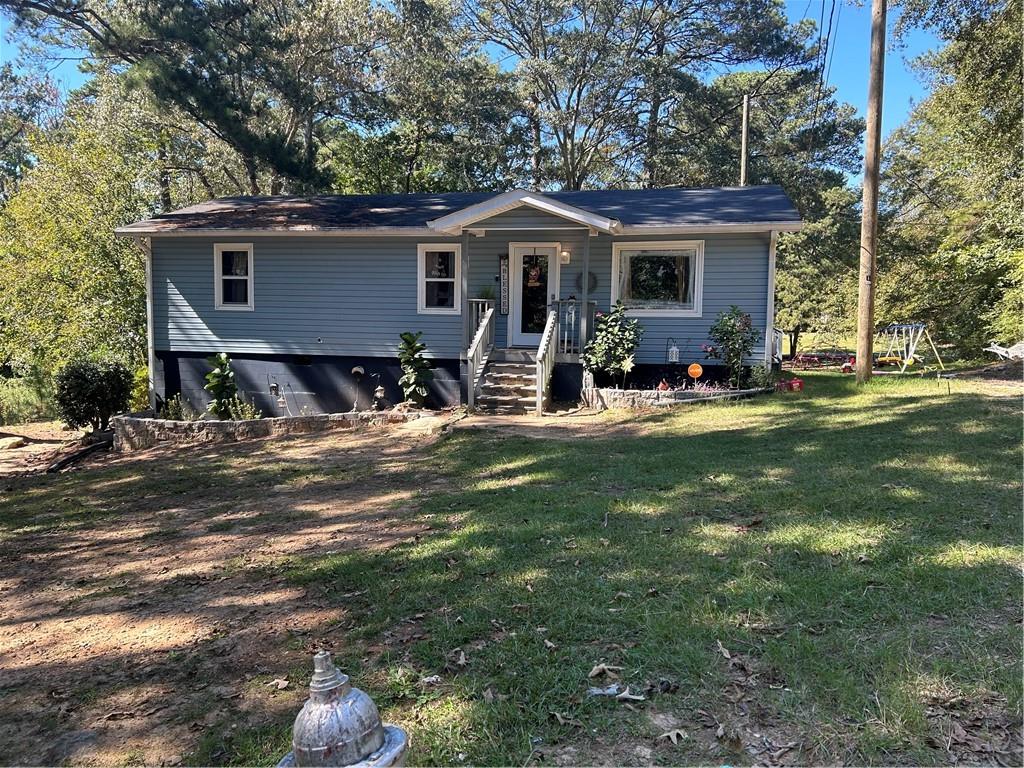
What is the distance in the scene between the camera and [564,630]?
3094 millimetres

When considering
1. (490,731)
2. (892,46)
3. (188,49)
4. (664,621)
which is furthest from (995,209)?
(188,49)

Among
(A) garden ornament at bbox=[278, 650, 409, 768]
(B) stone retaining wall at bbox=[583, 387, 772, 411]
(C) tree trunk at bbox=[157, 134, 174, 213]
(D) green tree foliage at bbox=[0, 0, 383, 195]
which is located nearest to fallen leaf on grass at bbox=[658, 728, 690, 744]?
(A) garden ornament at bbox=[278, 650, 409, 768]

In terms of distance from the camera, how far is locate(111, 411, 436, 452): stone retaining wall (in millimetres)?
10008

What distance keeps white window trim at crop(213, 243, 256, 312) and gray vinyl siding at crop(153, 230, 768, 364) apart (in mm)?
94

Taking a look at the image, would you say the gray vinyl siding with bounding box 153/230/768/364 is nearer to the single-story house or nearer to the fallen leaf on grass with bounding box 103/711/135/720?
the single-story house

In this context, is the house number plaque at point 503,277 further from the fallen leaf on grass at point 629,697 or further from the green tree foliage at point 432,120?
the green tree foliage at point 432,120

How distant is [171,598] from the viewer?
394 centimetres

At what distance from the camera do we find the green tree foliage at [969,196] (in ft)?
40.0

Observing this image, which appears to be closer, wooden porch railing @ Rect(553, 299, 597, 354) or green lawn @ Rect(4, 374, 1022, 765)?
green lawn @ Rect(4, 374, 1022, 765)

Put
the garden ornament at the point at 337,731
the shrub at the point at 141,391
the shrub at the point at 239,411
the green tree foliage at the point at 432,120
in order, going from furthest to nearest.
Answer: the green tree foliage at the point at 432,120 < the shrub at the point at 141,391 < the shrub at the point at 239,411 < the garden ornament at the point at 337,731

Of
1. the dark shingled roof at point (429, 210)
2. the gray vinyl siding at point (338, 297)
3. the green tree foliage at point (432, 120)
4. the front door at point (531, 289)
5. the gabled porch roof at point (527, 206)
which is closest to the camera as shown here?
the gabled porch roof at point (527, 206)

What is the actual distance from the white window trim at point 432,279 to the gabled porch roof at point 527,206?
3.86 ft

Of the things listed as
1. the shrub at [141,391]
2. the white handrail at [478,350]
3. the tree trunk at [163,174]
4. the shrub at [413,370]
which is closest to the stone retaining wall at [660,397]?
the white handrail at [478,350]

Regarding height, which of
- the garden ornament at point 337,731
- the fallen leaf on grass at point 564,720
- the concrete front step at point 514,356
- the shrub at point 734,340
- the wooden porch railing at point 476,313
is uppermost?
the wooden porch railing at point 476,313
